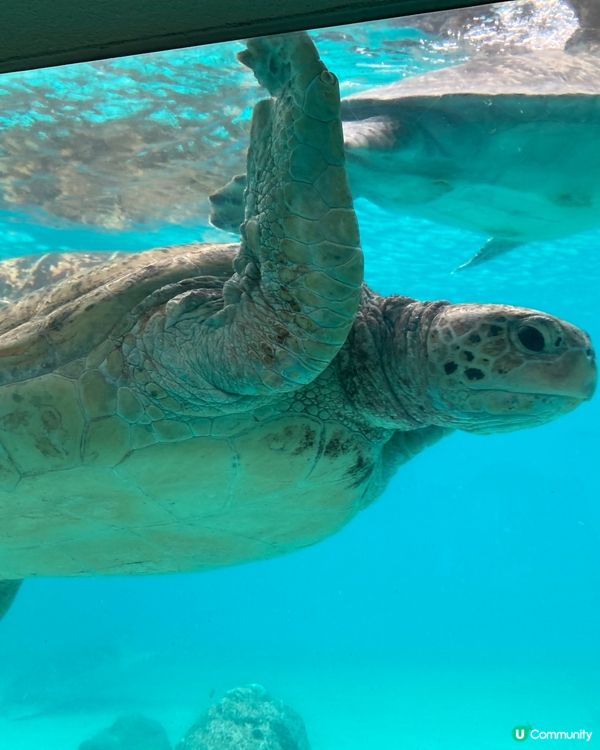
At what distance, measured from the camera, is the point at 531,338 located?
3.21 meters

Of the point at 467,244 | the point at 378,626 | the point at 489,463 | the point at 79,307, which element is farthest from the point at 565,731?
the point at 489,463

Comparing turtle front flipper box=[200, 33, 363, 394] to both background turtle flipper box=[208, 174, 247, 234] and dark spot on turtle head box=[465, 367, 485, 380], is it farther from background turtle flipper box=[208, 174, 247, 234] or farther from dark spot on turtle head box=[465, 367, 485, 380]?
background turtle flipper box=[208, 174, 247, 234]

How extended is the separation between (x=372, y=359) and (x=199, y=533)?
65.6 inches

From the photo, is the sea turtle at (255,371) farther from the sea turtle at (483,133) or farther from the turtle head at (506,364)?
the sea turtle at (483,133)

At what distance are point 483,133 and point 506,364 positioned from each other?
147 inches

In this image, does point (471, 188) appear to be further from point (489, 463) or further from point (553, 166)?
point (489, 463)

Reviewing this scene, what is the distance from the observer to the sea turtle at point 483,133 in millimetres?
5770

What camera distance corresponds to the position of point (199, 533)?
433 centimetres

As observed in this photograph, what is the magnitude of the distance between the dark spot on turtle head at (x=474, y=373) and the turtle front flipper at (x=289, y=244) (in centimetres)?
86

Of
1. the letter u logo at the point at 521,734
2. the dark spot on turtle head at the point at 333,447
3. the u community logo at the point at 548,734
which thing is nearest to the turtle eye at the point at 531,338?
the dark spot on turtle head at the point at 333,447

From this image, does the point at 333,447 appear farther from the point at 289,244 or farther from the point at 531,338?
the point at 289,244

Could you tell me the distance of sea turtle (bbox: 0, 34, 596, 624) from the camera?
2.59 m

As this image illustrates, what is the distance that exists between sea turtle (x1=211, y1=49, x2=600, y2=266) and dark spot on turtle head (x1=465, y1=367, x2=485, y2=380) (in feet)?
9.77

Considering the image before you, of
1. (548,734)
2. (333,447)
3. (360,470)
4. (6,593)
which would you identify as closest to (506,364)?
(333,447)
